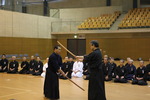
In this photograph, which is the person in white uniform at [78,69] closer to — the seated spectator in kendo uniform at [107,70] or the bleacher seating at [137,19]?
the seated spectator in kendo uniform at [107,70]

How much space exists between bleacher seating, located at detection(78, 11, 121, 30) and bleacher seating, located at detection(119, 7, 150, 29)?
4.68ft

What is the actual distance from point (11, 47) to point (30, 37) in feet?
9.76

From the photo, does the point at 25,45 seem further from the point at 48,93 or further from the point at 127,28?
the point at 48,93

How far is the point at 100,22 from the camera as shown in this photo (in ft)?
86.6

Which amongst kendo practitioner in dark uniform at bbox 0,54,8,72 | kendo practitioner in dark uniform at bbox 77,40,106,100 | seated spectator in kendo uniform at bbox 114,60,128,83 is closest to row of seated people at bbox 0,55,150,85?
seated spectator in kendo uniform at bbox 114,60,128,83

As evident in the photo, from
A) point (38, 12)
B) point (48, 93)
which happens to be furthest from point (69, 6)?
point (48, 93)

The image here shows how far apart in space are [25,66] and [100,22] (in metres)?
12.8

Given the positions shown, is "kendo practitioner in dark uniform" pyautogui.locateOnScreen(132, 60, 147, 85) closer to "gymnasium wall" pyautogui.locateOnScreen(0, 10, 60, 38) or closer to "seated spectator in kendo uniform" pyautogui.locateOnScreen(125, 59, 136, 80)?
"seated spectator in kendo uniform" pyautogui.locateOnScreen(125, 59, 136, 80)

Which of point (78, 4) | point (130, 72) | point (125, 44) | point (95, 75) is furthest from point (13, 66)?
point (78, 4)

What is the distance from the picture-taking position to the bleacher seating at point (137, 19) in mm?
23609

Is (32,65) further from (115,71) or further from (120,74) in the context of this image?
(120,74)

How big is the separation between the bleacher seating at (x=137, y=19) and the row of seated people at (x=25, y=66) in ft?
40.5

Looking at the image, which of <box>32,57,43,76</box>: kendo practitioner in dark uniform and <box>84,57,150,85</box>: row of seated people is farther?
<box>32,57,43,76</box>: kendo practitioner in dark uniform

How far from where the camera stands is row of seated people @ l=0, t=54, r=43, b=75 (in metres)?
15.2
